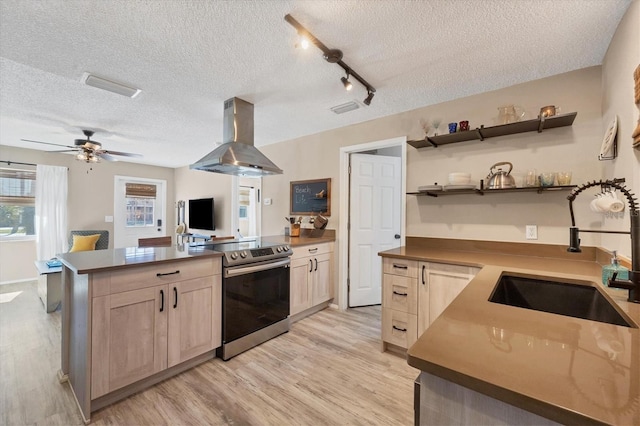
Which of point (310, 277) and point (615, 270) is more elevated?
point (615, 270)

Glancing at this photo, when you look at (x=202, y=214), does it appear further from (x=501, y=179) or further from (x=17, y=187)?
(x=501, y=179)

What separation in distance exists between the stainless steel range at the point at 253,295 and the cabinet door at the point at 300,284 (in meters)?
0.13

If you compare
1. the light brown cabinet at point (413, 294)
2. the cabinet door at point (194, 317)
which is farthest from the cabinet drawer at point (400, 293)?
the cabinet door at point (194, 317)

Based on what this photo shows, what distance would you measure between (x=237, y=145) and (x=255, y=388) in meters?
2.13

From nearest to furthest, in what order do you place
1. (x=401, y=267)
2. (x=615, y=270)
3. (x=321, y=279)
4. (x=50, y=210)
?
(x=615, y=270)
(x=401, y=267)
(x=321, y=279)
(x=50, y=210)

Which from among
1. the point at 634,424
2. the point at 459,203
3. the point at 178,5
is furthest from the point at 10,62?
the point at 459,203

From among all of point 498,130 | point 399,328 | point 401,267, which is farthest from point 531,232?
point 399,328

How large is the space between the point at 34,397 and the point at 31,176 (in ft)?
15.9

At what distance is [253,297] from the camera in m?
2.53

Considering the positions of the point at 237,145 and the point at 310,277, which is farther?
the point at 310,277

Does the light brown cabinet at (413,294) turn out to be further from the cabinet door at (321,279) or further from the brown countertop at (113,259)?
the brown countertop at (113,259)

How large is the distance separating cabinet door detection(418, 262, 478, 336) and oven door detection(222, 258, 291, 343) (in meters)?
1.36

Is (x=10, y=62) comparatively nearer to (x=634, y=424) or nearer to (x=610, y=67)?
(x=634, y=424)

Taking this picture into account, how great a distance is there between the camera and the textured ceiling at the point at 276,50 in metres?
1.53
